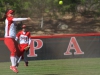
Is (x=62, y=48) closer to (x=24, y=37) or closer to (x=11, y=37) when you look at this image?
(x=24, y=37)

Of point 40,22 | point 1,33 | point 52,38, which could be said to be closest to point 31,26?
point 40,22

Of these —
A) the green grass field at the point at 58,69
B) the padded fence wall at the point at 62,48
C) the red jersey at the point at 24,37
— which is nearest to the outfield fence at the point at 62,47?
the padded fence wall at the point at 62,48

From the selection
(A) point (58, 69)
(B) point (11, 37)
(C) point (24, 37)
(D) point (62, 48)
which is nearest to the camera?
→ (B) point (11, 37)

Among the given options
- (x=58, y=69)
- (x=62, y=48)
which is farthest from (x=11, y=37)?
(x=62, y=48)

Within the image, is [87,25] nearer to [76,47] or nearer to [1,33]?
[1,33]

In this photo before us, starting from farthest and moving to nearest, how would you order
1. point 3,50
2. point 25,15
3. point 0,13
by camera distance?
point 25,15, point 0,13, point 3,50

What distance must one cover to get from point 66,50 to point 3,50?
10.3ft

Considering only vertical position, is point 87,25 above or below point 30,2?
below

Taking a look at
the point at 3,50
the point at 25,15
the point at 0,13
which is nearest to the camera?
the point at 3,50

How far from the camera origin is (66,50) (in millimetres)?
18734

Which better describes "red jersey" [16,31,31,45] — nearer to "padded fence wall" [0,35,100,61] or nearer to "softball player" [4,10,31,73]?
"padded fence wall" [0,35,100,61]

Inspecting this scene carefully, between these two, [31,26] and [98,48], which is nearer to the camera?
[98,48]

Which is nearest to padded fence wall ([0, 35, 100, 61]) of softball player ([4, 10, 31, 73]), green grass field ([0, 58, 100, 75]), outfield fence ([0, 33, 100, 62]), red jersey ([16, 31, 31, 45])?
outfield fence ([0, 33, 100, 62])

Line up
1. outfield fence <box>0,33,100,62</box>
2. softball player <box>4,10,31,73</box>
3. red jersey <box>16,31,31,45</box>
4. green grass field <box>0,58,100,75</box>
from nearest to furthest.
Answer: softball player <box>4,10,31,73</box> → green grass field <box>0,58,100,75</box> → red jersey <box>16,31,31,45</box> → outfield fence <box>0,33,100,62</box>
